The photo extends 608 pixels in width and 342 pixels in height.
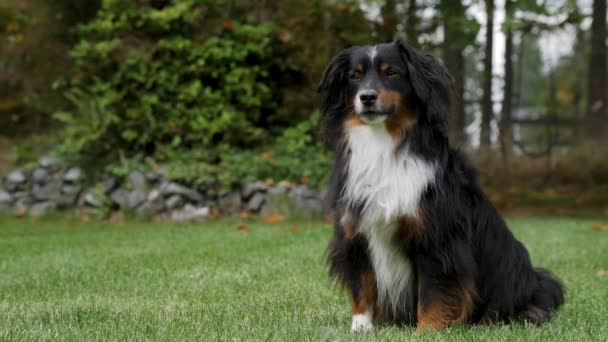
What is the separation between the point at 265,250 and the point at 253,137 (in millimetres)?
3988

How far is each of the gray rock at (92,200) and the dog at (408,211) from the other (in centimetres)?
754

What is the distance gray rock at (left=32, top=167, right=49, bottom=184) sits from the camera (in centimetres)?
1185

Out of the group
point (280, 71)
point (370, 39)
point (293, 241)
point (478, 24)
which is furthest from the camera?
point (280, 71)

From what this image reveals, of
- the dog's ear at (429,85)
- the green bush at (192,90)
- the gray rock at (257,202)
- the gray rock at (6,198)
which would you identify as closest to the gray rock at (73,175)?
the green bush at (192,90)

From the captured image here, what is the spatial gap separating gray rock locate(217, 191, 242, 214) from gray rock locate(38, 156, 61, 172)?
2828mm

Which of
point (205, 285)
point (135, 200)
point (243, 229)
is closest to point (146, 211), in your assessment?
point (135, 200)

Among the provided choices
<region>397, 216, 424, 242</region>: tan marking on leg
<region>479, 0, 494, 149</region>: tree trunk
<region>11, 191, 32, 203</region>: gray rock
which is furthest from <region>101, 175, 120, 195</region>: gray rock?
<region>397, 216, 424, 242</region>: tan marking on leg

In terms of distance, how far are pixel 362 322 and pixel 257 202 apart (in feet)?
23.0

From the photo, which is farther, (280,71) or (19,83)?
(19,83)

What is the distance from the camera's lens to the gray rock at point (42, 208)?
11.5 metres

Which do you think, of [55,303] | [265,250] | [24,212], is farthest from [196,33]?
[55,303]

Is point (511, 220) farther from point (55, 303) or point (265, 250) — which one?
point (55, 303)

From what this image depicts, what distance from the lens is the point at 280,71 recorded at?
1221cm

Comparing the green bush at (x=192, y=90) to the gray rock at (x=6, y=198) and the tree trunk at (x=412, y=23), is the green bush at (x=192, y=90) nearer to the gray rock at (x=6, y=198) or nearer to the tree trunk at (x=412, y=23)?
the tree trunk at (x=412, y=23)
